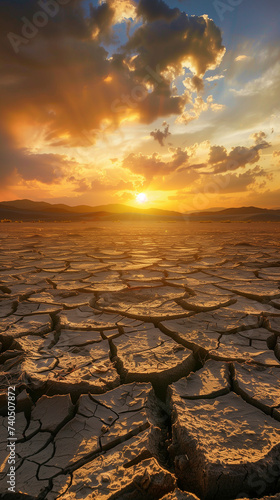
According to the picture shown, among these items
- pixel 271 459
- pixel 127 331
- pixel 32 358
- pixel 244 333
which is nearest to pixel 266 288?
pixel 244 333

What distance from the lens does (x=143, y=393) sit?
949 millimetres

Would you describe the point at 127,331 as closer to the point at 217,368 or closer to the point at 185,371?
the point at 185,371

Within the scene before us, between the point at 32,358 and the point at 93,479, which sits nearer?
the point at 93,479

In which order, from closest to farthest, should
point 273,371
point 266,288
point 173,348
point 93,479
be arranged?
point 93,479
point 273,371
point 173,348
point 266,288

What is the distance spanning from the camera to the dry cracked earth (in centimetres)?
66

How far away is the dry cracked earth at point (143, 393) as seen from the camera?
657mm

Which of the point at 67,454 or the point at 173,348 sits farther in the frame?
the point at 173,348

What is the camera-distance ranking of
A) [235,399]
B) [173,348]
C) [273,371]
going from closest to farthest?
[235,399], [273,371], [173,348]

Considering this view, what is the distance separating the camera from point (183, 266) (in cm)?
303

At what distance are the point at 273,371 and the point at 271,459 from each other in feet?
1.44

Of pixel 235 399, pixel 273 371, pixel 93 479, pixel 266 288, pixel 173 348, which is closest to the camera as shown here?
pixel 93 479

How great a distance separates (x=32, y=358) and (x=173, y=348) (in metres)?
0.69

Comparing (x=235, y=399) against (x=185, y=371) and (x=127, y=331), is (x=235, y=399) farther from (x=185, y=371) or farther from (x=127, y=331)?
(x=127, y=331)

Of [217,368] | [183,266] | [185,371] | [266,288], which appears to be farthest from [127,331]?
[183,266]
